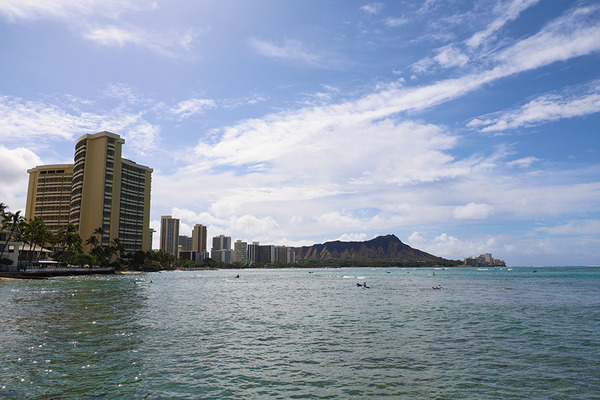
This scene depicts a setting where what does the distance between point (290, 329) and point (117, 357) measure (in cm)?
1337

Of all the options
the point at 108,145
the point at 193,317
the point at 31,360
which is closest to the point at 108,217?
the point at 108,145

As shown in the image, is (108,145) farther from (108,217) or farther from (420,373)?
(420,373)

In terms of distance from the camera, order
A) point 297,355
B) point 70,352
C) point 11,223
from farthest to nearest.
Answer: point 11,223
point 297,355
point 70,352

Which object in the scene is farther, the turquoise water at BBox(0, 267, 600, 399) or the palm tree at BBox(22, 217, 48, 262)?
the palm tree at BBox(22, 217, 48, 262)

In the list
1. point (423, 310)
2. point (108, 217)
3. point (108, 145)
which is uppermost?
point (108, 145)

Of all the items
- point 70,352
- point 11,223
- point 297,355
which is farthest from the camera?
point 11,223

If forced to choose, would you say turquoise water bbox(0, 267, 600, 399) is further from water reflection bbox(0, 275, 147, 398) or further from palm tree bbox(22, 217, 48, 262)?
palm tree bbox(22, 217, 48, 262)

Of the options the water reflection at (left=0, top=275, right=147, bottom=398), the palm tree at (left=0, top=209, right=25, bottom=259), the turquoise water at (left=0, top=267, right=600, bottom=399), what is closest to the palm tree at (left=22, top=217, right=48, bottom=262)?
the palm tree at (left=0, top=209, right=25, bottom=259)

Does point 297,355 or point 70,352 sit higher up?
point 70,352

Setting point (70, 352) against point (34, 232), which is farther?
point (34, 232)

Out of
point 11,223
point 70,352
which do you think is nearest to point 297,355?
point 70,352

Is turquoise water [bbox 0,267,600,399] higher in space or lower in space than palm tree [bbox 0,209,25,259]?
lower

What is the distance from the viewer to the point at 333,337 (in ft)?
86.6

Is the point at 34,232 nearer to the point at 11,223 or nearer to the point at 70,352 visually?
the point at 11,223
